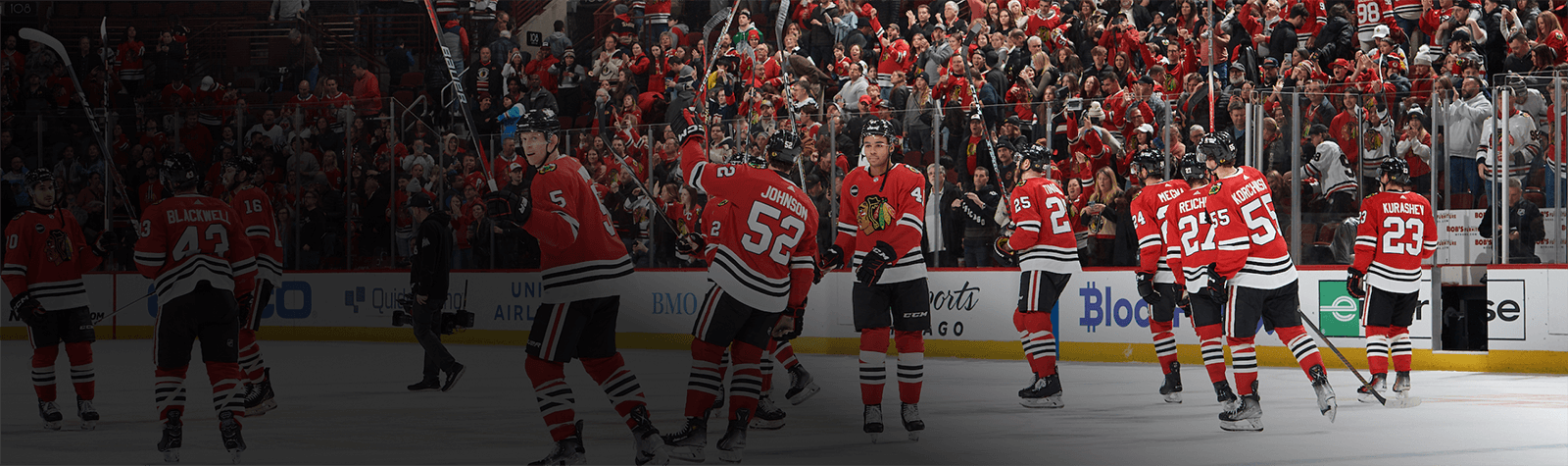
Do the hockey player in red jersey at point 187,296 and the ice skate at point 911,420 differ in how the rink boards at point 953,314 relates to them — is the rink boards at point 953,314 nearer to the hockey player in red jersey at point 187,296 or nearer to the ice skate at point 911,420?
the ice skate at point 911,420

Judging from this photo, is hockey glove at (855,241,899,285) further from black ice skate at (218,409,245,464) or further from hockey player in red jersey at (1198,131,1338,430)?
black ice skate at (218,409,245,464)

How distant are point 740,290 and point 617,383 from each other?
2.06ft

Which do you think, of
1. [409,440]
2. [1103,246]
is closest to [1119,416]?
[409,440]

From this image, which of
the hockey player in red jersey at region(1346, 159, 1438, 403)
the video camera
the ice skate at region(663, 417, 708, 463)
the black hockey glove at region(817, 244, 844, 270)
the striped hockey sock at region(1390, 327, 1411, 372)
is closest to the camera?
the ice skate at region(663, 417, 708, 463)

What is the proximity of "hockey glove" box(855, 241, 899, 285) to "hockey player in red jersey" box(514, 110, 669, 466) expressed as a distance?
133cm

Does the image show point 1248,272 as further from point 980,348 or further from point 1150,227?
point 980,348

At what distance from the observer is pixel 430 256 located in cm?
812

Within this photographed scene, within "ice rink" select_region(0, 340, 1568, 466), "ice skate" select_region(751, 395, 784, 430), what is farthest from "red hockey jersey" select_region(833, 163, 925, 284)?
"ice skate" select_region(751, 395, 784, 430)

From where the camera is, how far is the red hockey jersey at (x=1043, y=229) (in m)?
7.55

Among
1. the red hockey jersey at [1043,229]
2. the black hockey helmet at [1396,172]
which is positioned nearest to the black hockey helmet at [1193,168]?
the red hockey jersey at [1043,229]

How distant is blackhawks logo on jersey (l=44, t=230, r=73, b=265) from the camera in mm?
6426

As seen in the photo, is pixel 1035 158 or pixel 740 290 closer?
pixel 740 290

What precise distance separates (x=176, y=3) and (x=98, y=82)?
172 centimetres

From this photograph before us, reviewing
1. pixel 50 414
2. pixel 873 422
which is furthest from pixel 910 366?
pixel 50 414
